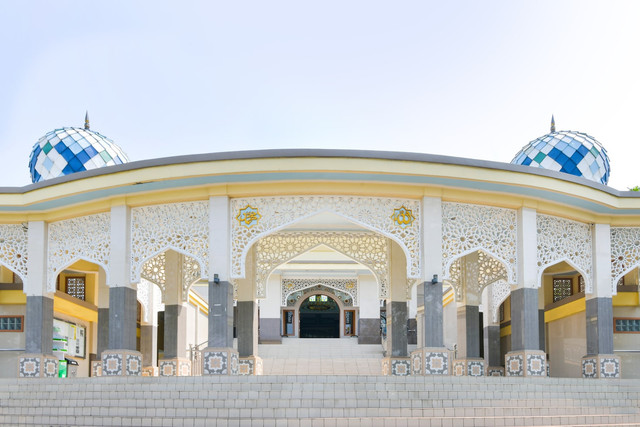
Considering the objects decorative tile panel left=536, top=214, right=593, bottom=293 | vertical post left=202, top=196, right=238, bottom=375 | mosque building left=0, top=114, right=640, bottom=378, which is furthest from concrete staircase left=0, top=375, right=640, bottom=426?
decorative tile panel left=536, top=214, right=593, bottom=293

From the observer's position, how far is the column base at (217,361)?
1363 centimetres

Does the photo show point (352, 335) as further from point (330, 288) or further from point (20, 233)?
point (20, 233)

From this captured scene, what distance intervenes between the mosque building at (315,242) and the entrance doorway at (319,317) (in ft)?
25.9

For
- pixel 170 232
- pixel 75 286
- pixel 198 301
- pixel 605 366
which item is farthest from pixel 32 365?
pixel 605 366

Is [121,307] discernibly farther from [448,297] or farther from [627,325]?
[448,297]

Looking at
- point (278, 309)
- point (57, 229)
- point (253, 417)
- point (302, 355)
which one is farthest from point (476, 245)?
point (278, 309)

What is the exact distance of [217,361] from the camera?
13.7 meters

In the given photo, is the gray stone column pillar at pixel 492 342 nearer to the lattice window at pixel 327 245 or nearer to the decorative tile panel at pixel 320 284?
the lattice window at pixel 327 245

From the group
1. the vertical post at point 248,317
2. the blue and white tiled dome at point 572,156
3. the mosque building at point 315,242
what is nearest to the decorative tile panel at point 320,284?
the blue and white tiled dome at point 572,156

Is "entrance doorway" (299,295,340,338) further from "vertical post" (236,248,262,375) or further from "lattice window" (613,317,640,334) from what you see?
"lattice window" (613,317,640,334)

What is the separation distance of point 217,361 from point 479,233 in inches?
176

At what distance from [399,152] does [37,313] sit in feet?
21.3

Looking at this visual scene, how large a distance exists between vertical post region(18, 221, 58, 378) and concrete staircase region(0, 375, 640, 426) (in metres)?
2.31

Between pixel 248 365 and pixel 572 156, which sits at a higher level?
pixel 572 156
